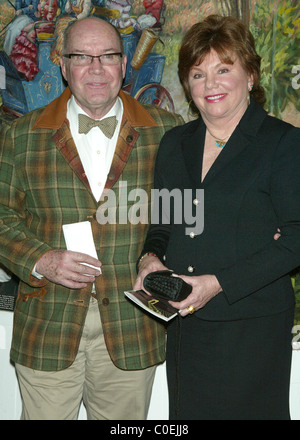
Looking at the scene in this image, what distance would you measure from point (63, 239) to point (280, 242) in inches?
40.1

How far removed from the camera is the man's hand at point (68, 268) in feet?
7.68

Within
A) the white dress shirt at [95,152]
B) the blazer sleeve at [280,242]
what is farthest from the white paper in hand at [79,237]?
the blazer sleeve at [280,242]

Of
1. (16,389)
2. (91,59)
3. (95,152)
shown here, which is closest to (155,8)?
(91,59)

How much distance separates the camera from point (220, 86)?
7.20ft

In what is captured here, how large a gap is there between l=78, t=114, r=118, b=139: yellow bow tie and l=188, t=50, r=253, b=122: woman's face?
0.48 metres

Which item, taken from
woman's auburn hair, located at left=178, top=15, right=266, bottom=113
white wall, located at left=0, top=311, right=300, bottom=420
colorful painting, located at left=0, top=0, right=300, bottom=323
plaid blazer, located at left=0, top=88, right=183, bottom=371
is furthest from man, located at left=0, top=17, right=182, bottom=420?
white wall, located at left=0, top=311, right=300, bottom=420

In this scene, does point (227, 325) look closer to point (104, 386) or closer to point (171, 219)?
point (171, 219)

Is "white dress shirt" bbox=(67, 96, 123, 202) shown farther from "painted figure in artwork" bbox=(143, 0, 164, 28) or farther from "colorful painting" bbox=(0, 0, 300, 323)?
"painted figure in artwork" bbox=(143, 0, 164, 28)

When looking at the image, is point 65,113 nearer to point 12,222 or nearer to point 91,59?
point 91,59

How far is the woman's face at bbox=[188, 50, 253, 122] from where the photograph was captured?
2189mm

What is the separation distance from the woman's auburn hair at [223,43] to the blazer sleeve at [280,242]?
0.36 metres

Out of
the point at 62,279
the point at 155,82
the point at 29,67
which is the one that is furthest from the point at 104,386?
the point at 29,67

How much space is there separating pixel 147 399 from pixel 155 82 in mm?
1825

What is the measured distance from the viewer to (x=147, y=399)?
2.67m
